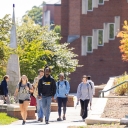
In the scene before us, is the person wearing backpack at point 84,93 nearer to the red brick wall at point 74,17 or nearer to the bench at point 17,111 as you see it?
the bench at point 17,111

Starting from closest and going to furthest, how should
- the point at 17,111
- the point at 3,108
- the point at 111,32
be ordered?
1. the point at 17,111
2. the point at 3,108
3. the point at 111,32

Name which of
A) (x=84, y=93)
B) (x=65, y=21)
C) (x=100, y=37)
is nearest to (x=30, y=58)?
(x=84, y=93)

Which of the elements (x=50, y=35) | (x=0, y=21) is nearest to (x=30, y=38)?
(x=50, y=35)

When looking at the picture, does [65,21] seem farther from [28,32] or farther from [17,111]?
[17,111]

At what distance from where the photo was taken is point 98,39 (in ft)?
208

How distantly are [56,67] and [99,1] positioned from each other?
874 inches

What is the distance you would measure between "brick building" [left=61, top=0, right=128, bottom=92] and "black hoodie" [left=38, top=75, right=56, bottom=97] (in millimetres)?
42856

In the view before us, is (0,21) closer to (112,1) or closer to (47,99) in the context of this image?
(47,99)

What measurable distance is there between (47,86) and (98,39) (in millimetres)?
43920

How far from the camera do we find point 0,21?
957 inches

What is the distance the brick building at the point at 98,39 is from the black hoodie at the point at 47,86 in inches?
1687

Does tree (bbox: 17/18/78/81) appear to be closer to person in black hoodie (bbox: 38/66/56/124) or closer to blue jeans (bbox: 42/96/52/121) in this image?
blue jeans (bbox: 42/96/52/121)

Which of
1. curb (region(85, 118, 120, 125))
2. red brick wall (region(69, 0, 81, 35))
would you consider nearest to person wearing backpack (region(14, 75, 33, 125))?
curb (region(85, 118, 120, 125))

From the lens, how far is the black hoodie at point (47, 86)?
774 inches
